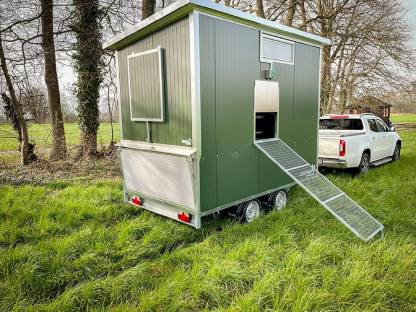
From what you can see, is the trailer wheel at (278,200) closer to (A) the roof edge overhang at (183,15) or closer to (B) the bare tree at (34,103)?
(A) the roof edge overhang at (183,15)

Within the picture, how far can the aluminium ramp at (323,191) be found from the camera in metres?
4.09

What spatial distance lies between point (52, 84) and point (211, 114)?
7.58m

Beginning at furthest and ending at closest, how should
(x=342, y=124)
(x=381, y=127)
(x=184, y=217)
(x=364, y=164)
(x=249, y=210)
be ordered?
(x=381, y=127) → (x=342, y=124) → (x=364, y=164) → (x=249, y=210) → (x=184, y=217)

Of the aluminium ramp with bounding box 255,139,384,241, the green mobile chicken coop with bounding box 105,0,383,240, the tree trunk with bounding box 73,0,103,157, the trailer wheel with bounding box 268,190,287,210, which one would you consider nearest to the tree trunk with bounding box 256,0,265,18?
the tree trunk with bounding box 73,0,103,157

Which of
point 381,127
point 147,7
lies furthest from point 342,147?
point 147,7

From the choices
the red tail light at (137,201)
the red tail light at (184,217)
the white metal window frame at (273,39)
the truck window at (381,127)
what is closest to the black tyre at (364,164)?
the truck window at (381,127)

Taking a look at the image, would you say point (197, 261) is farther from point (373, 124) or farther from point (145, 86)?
point (373, 124)

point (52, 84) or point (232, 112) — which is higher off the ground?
point (52, 84)

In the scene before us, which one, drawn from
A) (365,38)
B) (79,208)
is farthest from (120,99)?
(365,38)

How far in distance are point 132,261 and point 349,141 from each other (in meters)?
5.85

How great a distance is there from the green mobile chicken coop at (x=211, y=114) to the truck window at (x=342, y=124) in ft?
10.6

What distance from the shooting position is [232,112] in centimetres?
441

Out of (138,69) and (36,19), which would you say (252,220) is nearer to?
(138,69)

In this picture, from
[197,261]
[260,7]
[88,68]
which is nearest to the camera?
[197,261]
